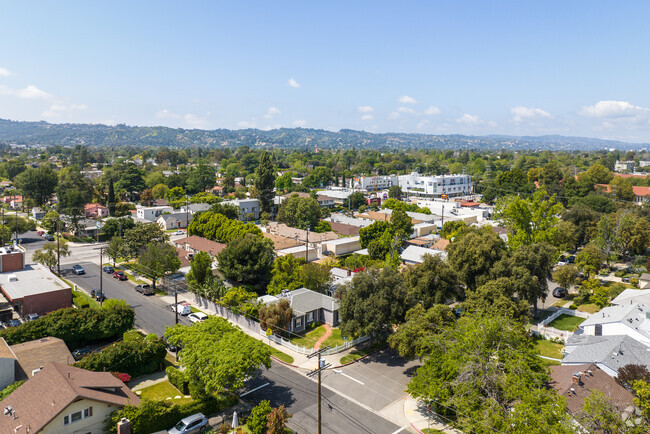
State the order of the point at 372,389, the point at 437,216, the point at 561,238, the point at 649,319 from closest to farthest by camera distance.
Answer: the point at 372,389 → the point at 649,319 → the point at 561,238 → the point at 437,216

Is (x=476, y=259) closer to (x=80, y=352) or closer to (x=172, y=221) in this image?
(x=80, y=352)

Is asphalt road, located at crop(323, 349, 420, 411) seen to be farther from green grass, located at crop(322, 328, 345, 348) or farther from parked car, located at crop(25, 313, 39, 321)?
parked car, located at crop(25, 313, 39, 321)

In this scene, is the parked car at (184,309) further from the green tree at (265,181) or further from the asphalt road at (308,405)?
the green tree at (265,181)

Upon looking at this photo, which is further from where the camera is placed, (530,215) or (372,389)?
(530,215)

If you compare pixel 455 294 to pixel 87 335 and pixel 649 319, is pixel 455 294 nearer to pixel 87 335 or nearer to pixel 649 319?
pixel 649 319

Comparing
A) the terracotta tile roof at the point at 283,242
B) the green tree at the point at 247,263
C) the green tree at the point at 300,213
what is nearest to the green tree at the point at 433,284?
the green tree at the point at 247,263

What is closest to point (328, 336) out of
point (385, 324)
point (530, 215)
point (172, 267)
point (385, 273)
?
point (385, 324)

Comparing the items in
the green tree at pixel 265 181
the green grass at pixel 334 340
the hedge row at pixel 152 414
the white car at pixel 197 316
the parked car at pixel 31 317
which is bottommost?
the green grass at pixel 334 340

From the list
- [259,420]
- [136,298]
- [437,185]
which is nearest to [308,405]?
[259,420]
